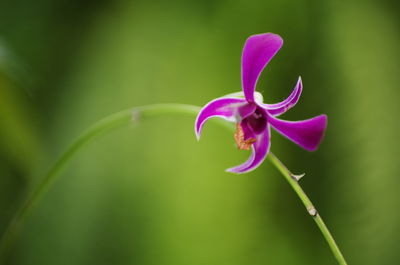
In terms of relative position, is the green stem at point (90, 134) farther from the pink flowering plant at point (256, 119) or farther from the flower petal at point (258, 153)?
the flower petal at point (258, 153)

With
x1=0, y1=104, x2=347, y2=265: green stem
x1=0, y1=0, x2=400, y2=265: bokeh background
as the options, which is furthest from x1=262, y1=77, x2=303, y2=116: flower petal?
x1=0, y1=0, x2=400, y2=265: bokeh background

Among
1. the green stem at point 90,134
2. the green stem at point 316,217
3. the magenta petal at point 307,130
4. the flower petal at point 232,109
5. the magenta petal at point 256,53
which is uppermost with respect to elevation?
the green stem at point 90,134

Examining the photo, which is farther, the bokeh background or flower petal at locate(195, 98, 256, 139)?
the bokeh background

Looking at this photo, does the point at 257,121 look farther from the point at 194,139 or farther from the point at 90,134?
the point at 194,139

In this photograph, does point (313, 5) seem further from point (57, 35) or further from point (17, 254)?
point (17, 254)

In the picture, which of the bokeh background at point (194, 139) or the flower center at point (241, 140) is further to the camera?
the bokeh background at point (194, 139)

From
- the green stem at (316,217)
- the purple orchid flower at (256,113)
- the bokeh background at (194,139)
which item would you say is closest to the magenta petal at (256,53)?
the purple orchid flower at (256,113)

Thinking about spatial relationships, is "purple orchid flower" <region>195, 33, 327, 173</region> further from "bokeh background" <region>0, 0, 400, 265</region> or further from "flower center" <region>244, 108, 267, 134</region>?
"bokeh background" <region>0, 0, 400, 265</region>

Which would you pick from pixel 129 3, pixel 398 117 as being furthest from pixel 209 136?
pixel 398 117

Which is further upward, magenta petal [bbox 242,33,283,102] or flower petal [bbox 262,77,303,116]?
magenta petal [bbox 242,33,283,102]
